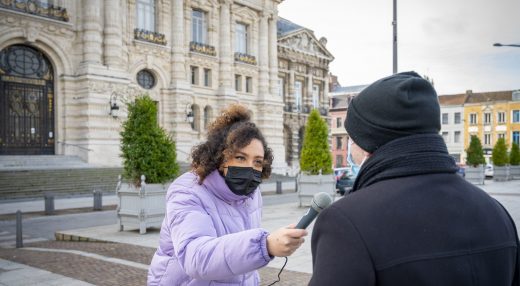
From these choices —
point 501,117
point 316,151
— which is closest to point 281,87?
point 316,151

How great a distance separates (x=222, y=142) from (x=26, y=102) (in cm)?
2546

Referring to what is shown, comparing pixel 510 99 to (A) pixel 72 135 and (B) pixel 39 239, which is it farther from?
(B) pixel 39 239

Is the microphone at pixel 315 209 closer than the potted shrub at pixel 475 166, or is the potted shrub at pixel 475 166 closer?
the microphone at pixel 315 209

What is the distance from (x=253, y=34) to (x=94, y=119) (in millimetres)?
17614

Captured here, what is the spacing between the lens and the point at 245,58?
36.6 meters

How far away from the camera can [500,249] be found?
1536 millimetres

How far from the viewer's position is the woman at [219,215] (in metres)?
1.79

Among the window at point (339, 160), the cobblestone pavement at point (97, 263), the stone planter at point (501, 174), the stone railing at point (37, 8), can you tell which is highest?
the stone railing at point (37, 8)

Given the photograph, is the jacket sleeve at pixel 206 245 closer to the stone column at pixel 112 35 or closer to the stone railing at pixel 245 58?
the stone column at pixel 112 35

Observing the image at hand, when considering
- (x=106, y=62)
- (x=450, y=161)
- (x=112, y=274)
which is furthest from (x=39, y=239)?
(x=106, y=62)

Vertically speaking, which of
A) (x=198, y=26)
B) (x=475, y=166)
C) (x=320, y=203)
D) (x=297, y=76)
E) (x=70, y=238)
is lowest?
(x=70, y=238)

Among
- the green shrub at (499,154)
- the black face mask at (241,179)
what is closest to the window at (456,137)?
the green shrub at (499,154)

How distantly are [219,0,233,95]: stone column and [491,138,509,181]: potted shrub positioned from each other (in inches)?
815

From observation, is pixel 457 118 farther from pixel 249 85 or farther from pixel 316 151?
pixel 316 151
